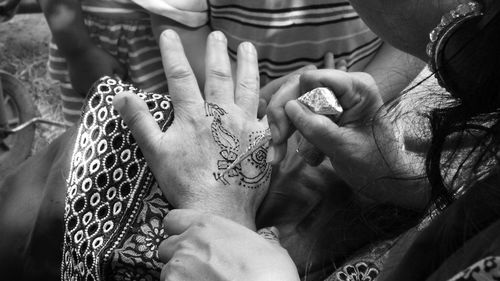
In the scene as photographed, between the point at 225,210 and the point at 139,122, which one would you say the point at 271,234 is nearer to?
the point at 225,210

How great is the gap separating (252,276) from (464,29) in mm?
394

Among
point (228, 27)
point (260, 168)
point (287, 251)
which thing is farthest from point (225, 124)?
point (228, 27)

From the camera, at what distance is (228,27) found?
1255 millimetres

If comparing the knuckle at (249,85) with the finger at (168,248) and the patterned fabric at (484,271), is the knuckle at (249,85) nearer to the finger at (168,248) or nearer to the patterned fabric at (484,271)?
the finger at (168,248)

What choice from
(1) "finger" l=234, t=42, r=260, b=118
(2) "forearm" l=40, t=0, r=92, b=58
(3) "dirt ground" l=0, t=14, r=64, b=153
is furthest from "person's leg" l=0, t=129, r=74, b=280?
(3) "dirt ground" l=0, t=14, r=64, b=153

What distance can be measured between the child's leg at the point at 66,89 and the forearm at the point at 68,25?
4.3 inches

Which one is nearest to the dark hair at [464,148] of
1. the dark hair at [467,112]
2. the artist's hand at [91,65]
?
the dark hair at [467,112]

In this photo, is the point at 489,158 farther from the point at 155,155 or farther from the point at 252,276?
the point at 155,155

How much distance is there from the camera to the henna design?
3.03 feet

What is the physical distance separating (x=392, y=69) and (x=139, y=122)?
0.58 meters

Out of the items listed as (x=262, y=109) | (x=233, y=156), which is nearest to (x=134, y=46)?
(x=262, y=109)

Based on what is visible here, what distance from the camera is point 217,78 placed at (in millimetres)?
984

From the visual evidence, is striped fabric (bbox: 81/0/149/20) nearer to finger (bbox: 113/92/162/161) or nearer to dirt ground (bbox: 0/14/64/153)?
finger (bbox: 113/92/162/161)

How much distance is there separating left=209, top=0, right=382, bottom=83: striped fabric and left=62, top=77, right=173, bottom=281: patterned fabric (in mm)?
377
